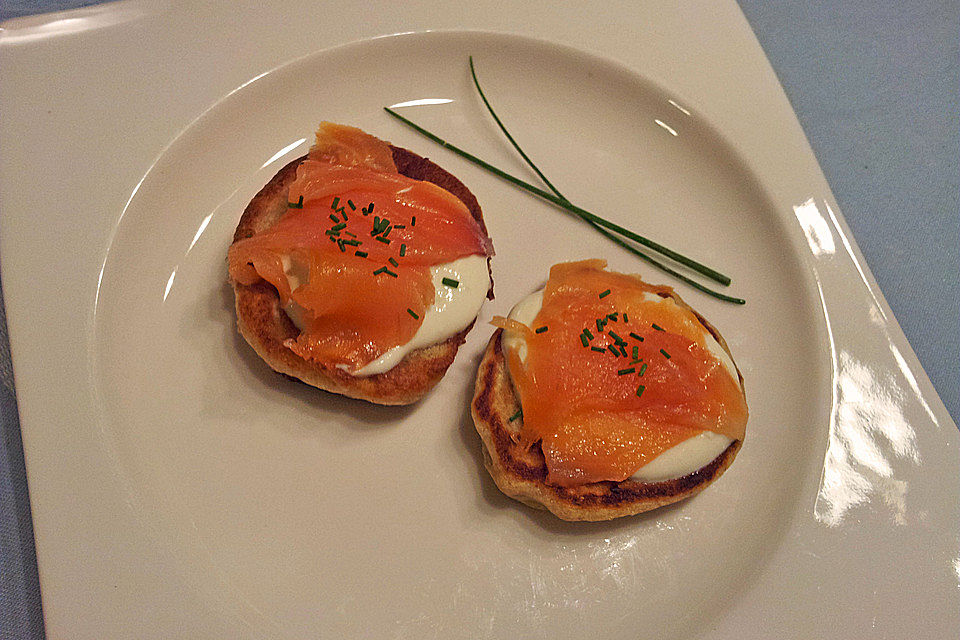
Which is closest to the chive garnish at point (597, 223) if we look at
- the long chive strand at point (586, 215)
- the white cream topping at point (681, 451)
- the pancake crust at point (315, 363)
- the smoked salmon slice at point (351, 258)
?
the long chive strand at point (586, 215)

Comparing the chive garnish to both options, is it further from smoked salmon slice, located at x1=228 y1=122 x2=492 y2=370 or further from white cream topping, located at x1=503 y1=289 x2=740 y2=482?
smoked salmon slice, located at x1=228 y1=122 x2=492 y2=370

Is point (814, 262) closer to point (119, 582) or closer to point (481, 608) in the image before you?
point (481, 608)

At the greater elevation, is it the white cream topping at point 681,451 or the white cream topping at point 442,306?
the white cream topping at point 442,306

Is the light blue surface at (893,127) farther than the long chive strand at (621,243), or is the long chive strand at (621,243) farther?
the light blue surface at (893,127)

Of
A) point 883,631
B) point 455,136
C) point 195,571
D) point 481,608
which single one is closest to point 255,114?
point 455,136

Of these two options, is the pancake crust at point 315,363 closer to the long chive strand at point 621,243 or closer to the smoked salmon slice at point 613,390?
the smoked salmon slice at point 613,390
